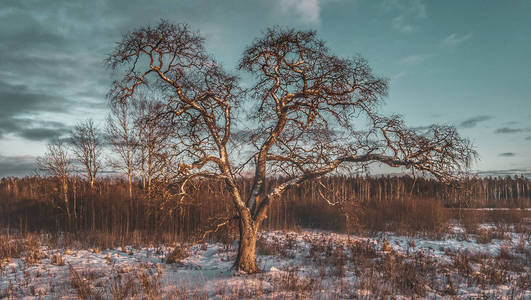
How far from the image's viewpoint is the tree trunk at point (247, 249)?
838 centimetres

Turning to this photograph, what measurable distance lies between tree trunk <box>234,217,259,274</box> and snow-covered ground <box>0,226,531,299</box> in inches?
11.5

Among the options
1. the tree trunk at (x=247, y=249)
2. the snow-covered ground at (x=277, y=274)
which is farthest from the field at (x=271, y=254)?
the tree trunk at (x=247, y=249)

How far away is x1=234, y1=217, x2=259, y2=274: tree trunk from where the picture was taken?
8.38 metres

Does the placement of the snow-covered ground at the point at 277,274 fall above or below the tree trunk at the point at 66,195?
below

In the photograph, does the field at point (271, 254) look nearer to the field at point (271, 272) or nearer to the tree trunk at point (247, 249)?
the field at point (271, 272)

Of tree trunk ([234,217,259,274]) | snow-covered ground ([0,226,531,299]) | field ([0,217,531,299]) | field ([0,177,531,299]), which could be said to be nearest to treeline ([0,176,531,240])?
field ([0,177,531,299])

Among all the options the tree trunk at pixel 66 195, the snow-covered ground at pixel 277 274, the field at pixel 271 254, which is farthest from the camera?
the tree trunk at pixel 66 195

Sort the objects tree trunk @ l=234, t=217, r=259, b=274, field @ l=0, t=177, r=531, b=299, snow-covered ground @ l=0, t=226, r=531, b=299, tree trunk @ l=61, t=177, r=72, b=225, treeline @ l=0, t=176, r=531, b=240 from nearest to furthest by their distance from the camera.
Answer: snow-covered ground @ l=0, t=226, r=531, b=299
field @ l=0, t=177, r=531, b=299
tree trunk @ l=234, t=217, r=259, b=274
treeline @ l=0, t=176, r=531, b=240
tree trunk @ l=61, t=177, r=72, b=225

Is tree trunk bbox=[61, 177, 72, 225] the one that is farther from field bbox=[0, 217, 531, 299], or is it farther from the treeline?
field bbox=[0, 217, 531, 299]

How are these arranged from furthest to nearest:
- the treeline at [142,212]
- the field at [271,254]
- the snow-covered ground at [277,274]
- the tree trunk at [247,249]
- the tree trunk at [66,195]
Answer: the tree trunk at [66,195] < the treeline at [142,212] < the tree trunk at [247,249] < the field at [271,254] < the snow-covered ground at [277,274]

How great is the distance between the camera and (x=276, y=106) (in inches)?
331

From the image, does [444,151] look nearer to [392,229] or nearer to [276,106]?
[276,106]

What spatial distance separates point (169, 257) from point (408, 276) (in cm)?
752

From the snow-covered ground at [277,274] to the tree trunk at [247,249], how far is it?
0.96 ft
